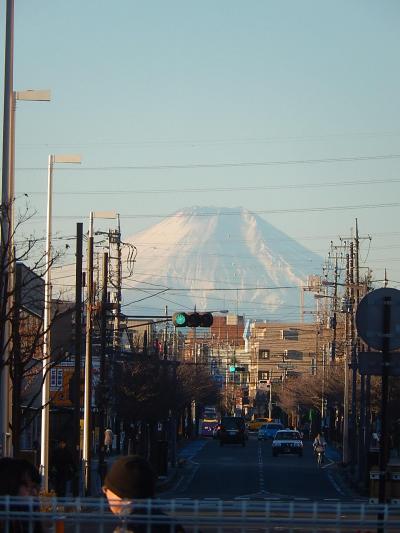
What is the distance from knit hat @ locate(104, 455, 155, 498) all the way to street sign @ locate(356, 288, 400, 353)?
7270 mm

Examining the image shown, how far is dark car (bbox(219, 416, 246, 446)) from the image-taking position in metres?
96.1

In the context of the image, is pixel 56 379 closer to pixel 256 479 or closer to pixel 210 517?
pixel 256 479

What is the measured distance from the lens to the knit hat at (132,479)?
6230 mm

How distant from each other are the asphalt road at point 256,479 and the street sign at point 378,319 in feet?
82.2

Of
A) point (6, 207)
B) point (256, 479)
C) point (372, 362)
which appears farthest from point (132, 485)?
point (256, 479)

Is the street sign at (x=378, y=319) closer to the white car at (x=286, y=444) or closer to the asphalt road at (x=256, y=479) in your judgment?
the asphalt road at (x=256, y=479)

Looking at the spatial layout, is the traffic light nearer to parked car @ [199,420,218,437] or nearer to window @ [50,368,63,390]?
window @ [50,368,63,390]

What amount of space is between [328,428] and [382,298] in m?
101

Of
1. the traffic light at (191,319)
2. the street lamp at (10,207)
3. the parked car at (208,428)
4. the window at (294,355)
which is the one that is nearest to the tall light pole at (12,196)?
the street lamp at (10,207)

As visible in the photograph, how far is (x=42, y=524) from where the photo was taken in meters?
6.70

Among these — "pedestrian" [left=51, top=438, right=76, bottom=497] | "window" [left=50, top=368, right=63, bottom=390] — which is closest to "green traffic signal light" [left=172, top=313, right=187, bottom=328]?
"pedestrian" [left=51, top=438, right=76, bottom=497]

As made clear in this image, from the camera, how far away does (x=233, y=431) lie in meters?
96.4

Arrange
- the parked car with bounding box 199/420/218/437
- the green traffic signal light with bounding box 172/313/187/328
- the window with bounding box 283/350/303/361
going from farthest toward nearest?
1. the window with bounding box 283/350/303/361
2. the parked car with bounding box 199/420/218/437
3. the green traffic signal light with bounding box 172/313/187/328

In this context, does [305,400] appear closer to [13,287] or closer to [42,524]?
[13,287]
